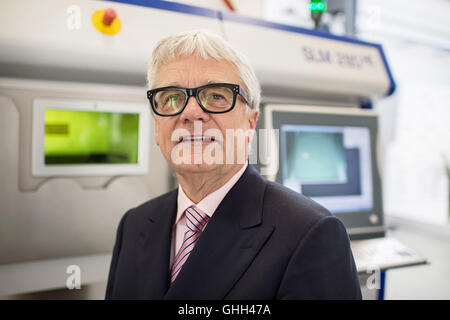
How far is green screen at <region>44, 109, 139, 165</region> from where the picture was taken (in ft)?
3.48

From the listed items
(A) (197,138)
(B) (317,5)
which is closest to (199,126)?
(A) (197,138)

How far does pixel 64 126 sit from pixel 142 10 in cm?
47

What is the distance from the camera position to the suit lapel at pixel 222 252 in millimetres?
646

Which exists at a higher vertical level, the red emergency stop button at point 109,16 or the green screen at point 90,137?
the red emergency stop button at point 109,16

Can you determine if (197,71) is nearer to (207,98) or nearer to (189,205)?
(207,98)

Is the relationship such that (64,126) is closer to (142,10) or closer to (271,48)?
(142,10)

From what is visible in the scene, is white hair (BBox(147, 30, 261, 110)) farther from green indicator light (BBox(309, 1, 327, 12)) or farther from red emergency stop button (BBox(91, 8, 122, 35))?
green indicator light (BBox(309, 1, 327, 12))

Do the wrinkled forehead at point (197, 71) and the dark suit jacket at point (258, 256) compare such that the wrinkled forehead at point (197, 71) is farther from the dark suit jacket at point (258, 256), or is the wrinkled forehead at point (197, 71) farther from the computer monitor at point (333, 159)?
the computer monitor at point (333, 159)

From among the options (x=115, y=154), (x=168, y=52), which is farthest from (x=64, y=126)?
(x=168, y=52)

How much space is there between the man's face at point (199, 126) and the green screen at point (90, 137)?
0.46 metres

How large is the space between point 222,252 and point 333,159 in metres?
0.73

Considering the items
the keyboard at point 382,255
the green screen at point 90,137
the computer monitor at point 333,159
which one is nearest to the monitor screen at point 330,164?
the computer monitor at point 333,159

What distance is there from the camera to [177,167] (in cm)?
73

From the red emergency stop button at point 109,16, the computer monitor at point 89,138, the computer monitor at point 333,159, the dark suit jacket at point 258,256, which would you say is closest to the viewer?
the dark suit jacket at point 258,256
